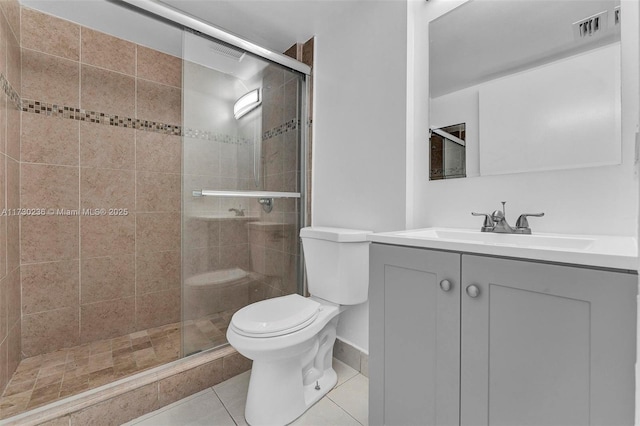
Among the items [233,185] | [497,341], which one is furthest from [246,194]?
[497,341]

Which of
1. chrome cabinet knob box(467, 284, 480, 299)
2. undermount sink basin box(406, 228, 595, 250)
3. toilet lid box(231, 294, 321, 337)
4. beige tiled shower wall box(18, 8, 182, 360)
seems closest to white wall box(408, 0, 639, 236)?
undermount sink basin box(406, 228, 595, 250)

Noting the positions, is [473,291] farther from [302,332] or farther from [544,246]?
[302,332]

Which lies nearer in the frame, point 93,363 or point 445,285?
point 445,285

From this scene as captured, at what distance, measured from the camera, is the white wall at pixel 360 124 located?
5.21 ft

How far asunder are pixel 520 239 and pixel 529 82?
2.14ft

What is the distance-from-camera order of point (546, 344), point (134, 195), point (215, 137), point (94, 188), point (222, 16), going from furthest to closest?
point (134, 195) → point (94, 188) → point (222, 16) → point (215, 137) → point (546, 344)

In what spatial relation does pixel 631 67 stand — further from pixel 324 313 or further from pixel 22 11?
pixel 22 11

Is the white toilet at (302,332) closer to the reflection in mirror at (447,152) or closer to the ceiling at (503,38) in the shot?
the reflection in mirror at (447,152)

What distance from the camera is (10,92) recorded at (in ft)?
5.26

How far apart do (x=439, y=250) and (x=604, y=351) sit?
426 millimetres

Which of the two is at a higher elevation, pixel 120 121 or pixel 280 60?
pixel 280 60

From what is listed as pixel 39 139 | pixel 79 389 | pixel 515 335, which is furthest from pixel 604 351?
pixel 39 139

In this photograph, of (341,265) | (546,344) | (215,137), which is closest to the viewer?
(546,344)

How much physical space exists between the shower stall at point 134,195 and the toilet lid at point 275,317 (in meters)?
0.42
